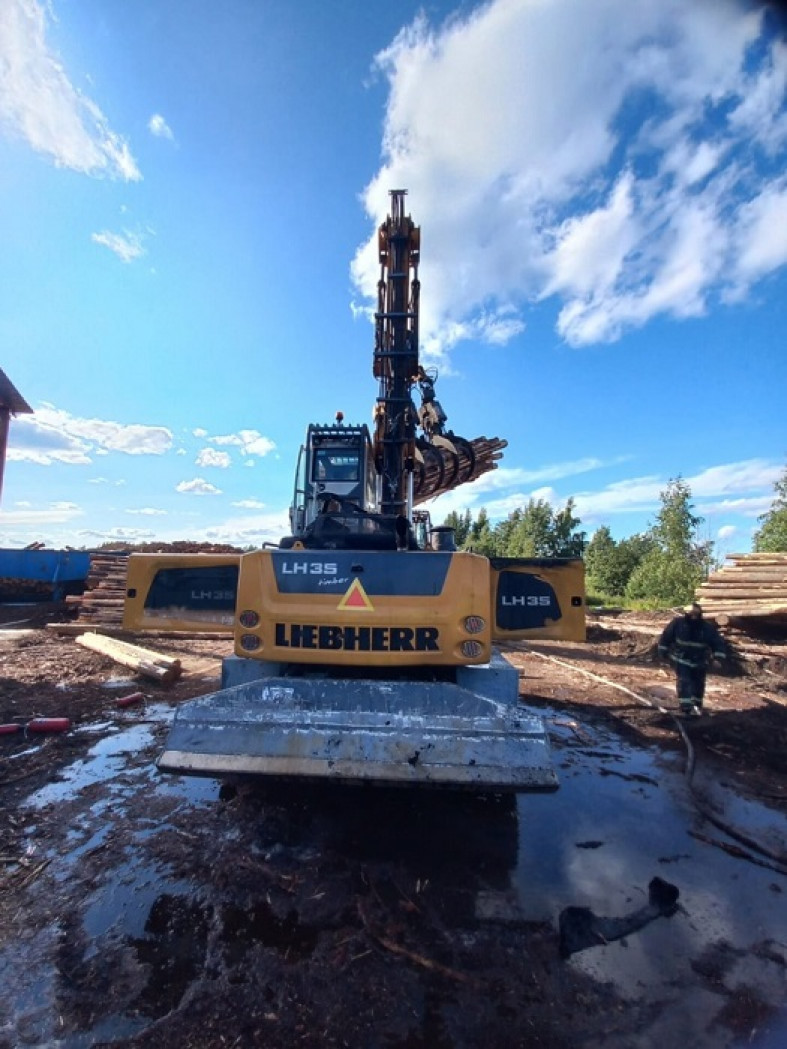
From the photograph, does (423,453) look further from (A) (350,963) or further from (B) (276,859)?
(A) (350,963)

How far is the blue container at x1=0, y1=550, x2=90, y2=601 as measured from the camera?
54.9ft

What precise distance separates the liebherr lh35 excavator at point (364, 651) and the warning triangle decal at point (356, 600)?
0.4 inches

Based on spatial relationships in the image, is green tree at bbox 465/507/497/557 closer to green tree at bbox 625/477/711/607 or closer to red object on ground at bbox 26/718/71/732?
green tree at bbox 625/477/711/607

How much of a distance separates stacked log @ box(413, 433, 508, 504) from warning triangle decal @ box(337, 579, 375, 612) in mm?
4183

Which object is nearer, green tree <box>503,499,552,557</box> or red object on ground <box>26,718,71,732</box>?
red object on ground <box>26,718,71,732</box>

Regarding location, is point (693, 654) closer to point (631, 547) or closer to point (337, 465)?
point (337, 465)

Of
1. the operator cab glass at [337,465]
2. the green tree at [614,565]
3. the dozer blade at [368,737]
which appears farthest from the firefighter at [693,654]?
the green tree at [614,565]

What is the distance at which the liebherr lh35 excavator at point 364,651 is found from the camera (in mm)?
3150

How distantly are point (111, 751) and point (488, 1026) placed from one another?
435 cm

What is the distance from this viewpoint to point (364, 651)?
375 cm

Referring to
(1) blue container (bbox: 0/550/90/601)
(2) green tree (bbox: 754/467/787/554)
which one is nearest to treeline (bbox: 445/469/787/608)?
(2) green tree (bbox: 754/467/787/554)

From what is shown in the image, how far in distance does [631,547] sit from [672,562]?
2163 cm

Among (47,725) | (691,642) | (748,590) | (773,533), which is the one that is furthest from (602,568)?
(47,725)

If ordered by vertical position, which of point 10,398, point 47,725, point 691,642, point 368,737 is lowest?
point 47,725
